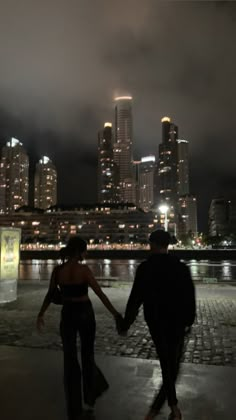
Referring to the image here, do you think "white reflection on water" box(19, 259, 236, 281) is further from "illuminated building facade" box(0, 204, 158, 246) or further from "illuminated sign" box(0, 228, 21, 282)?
"illuminated building facade" box(0, 204, 158, 246)

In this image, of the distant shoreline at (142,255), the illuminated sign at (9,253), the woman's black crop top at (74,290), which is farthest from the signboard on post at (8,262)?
the distant shoreline at (142,255)

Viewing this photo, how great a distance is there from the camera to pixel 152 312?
392 cm

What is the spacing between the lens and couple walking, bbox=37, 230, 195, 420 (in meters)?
3.89

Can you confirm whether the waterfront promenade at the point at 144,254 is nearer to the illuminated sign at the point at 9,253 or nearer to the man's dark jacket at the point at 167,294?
the illuminated sign at the point at 9,253

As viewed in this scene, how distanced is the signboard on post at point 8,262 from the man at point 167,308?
8948 millimetres

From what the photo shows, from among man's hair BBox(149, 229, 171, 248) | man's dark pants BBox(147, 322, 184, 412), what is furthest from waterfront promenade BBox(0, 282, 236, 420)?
man's hair BBox(149, 229, 171, 248)

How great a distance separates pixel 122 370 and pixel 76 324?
2.00m

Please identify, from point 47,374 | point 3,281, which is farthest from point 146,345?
point 3,281

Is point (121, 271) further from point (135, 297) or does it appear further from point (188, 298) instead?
point (188, 298)

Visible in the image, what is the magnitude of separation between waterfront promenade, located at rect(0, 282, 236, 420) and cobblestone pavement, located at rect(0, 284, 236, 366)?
16mm

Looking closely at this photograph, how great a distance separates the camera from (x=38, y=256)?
92.1 meters

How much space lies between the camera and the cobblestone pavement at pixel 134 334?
21.9 feet

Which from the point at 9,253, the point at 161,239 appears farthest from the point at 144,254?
the point at 161,239

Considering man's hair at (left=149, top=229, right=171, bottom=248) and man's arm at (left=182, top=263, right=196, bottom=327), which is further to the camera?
man's hair at (left=149, top=229, right=171, bottom=248)
